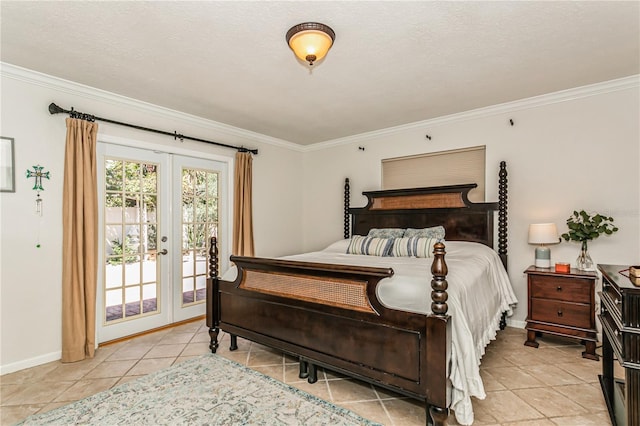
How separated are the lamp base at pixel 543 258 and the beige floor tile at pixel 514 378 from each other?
119 centimetres

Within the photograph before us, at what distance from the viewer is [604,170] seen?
3.27 meters

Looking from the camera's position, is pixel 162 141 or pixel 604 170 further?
pixel 162 141

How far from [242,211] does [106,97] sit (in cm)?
202

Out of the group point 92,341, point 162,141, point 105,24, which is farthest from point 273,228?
point 105,24

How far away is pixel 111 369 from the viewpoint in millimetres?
2797

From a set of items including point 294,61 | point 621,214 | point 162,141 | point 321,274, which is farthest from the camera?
point 162,141

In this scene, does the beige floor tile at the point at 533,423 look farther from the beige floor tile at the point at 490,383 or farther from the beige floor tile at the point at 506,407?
the beige floor tile at the point at 490,383

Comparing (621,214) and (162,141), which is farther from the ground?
(162,141)

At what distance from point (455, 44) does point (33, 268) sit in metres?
3.96

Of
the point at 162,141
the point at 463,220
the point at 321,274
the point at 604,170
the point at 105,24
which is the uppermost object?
the point at 105,24

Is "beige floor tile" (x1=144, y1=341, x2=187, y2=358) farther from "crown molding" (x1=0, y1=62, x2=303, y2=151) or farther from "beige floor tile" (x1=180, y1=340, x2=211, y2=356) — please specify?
"crown molding" (x1=0, y1=62, x2=303, y2=151)

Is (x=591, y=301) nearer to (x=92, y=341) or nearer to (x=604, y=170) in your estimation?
(x=604, y=170)

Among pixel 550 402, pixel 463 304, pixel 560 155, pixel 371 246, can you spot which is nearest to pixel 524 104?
pixel 560 155

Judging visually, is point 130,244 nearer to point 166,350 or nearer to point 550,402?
point 166,350
